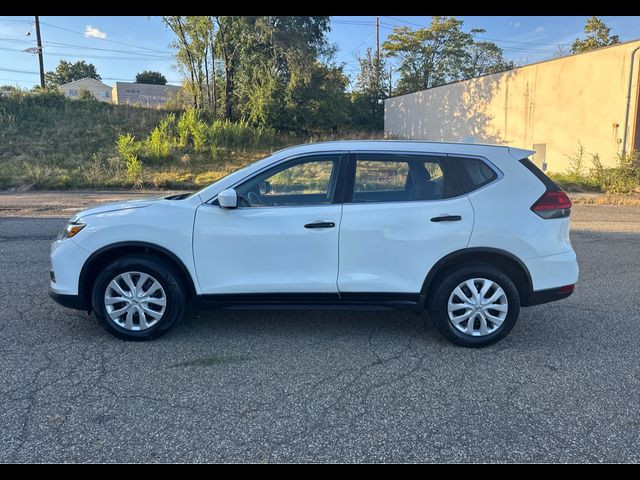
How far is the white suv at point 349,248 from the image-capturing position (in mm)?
3879

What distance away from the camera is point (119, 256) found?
405 centimetres

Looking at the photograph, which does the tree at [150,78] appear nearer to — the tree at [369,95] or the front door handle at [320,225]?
the tree at [369,95]

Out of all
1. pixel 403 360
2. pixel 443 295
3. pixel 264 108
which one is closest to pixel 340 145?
pixel 443 295

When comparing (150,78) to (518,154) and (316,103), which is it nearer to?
(316,103)

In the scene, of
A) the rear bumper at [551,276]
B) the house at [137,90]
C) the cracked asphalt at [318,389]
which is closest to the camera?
the cracked asphalt at [318,389]

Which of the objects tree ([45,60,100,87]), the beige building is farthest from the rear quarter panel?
tree ([45,60,100,87])

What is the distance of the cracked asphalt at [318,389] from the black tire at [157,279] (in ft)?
0.40

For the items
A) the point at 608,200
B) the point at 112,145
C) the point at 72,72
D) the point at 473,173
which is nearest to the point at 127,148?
the point at 112,145

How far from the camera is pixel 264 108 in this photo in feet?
95.5

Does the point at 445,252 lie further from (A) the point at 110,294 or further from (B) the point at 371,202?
(A) the point at 110,294

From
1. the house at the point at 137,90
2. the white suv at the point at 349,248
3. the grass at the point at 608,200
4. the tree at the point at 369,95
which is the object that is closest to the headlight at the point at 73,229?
the white suv at the point at 349,248

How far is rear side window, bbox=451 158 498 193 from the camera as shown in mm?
Answer: 3943

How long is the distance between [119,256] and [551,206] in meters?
3.74
